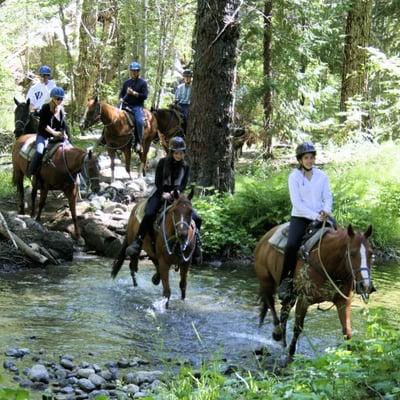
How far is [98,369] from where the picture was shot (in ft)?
21.9

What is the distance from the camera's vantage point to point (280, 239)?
27.4ft

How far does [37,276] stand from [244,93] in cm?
1089

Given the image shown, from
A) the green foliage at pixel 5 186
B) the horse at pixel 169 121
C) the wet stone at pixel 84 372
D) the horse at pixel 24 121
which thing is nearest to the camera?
the wet stone at pixel 84 372

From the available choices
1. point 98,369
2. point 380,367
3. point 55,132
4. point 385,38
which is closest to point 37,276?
point 55,132

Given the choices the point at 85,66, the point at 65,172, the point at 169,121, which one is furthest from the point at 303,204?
the point at 85,66

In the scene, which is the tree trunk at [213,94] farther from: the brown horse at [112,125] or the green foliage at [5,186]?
the green foliage at [5,186]

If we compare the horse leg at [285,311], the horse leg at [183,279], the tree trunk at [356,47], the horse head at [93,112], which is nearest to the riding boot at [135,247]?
the horse leg at [183,279]

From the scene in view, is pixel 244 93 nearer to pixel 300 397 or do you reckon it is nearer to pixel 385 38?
pixel 385 38

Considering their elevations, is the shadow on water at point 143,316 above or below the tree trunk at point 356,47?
below

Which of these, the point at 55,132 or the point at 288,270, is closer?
the point at 288,270

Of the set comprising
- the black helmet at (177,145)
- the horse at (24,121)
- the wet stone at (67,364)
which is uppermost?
the horse at (24,121)

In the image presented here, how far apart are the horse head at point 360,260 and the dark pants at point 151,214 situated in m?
3.40

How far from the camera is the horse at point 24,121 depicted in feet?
52.4

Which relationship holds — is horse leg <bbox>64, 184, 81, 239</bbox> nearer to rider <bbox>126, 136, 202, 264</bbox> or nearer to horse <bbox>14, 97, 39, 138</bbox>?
horse <bbox>14, 97, 39, 138</bbox>
